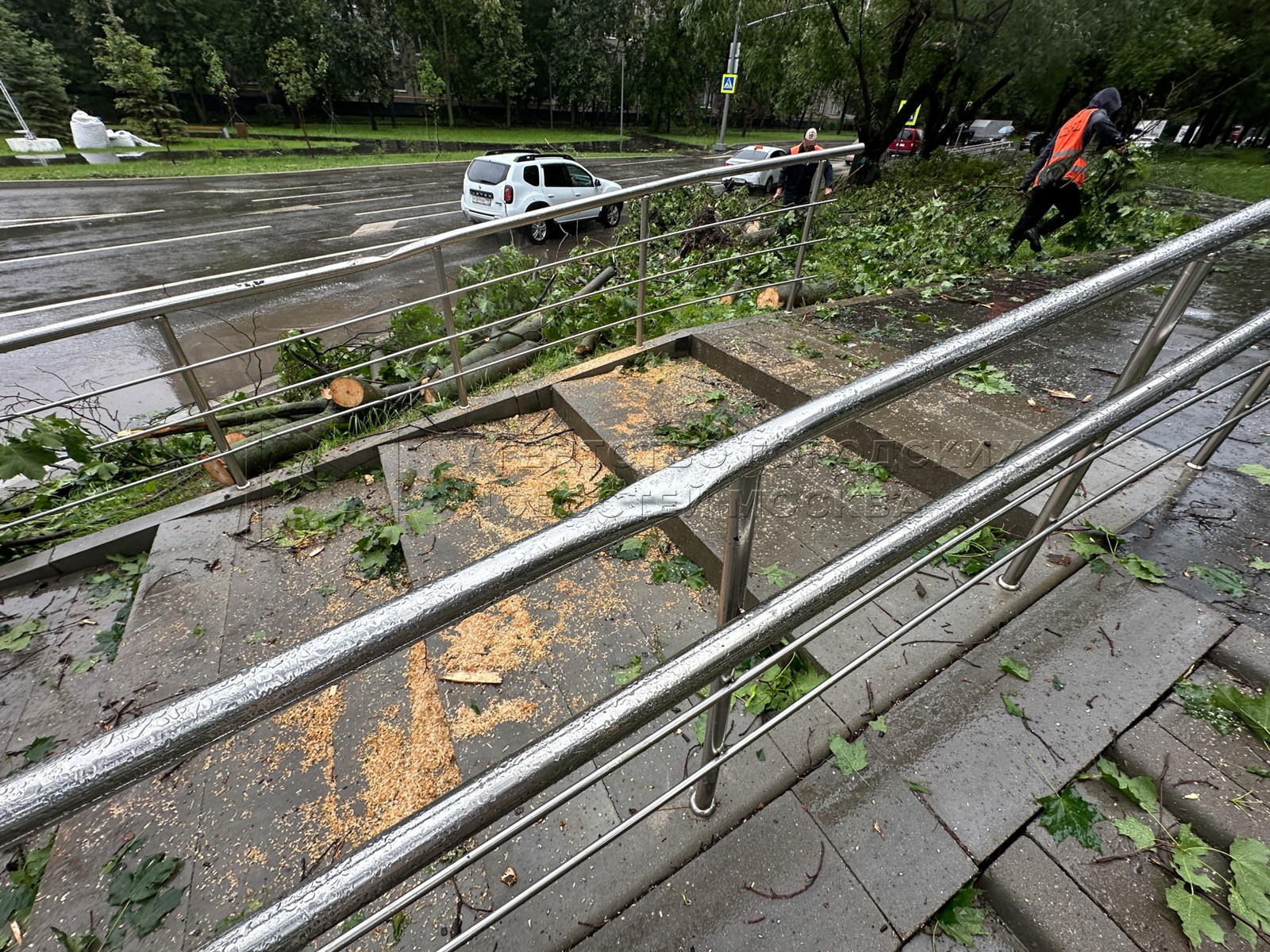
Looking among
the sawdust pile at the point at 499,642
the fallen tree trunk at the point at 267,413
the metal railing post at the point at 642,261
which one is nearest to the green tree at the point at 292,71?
the fallen tree trunk at the point at 267,413

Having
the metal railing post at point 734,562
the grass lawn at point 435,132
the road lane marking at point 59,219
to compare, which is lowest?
the grass lawn at point 435,132

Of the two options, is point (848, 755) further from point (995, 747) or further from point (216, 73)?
point (216, 73)

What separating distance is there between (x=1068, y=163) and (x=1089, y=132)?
0.31m

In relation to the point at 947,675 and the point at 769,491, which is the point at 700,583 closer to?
the point at 769,491

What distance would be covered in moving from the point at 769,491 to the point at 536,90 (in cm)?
4331

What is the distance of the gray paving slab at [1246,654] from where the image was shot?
148cm

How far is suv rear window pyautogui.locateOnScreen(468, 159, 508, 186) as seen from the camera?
36.9 feet

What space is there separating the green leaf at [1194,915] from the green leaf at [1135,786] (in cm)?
17

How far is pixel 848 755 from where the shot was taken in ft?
4.95

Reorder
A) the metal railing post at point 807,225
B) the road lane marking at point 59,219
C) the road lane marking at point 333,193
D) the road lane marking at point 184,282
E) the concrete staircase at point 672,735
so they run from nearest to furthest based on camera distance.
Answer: the concrete staircase at point 672,735 → the metal railing post at point 807,225 → the road lane marking at point 184,282 → the road lane marking at point 59,219 → the road lane marking at point 333,193

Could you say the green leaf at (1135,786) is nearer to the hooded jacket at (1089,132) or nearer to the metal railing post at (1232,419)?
the metal railing post at (1232,419)

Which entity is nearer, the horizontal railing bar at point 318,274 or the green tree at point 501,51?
the horizontal railing bar at point 318,274

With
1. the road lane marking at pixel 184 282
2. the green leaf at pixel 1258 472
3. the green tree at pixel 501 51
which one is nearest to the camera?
the green leaf at pixel 1258 472

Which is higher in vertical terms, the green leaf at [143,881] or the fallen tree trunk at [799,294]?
the fallen tree trunk at [799,294]
